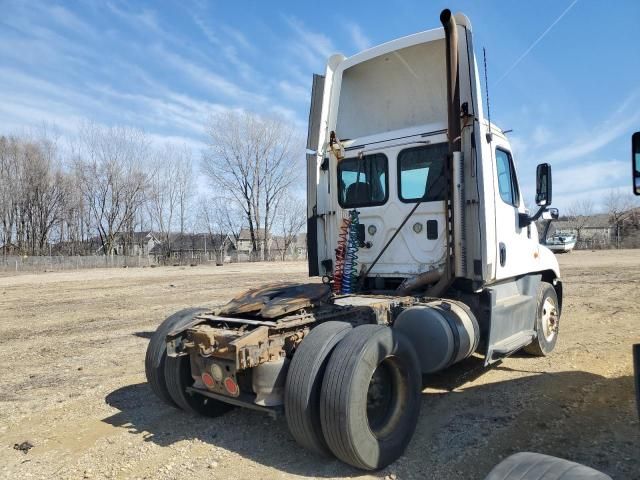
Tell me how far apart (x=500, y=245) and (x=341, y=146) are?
225cm

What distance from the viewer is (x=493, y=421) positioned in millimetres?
4445

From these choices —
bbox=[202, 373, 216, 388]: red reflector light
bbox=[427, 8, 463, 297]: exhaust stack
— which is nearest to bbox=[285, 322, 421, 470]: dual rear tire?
bbox=[202, 373, 216, 388]: red reflector light

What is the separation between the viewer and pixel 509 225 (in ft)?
18.4

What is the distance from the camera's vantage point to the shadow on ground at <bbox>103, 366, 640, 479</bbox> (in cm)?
367

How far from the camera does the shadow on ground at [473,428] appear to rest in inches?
144

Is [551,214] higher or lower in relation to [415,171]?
lower

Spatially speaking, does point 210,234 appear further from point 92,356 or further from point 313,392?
point 313,392

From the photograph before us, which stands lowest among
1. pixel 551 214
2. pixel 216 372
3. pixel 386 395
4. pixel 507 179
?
pixel 386 395

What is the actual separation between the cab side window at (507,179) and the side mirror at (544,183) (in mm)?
312

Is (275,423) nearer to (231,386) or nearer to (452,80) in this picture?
(231,386)

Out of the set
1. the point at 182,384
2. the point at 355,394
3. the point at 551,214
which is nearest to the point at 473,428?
the point at 355,394

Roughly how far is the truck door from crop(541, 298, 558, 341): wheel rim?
2.84ft

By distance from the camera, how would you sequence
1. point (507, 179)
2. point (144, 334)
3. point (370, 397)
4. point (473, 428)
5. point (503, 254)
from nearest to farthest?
point (370, 397)
point (473, 428)
point (503, 254)
point (507, 179)
point (144, 334)

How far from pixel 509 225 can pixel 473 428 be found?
239 centimetres
